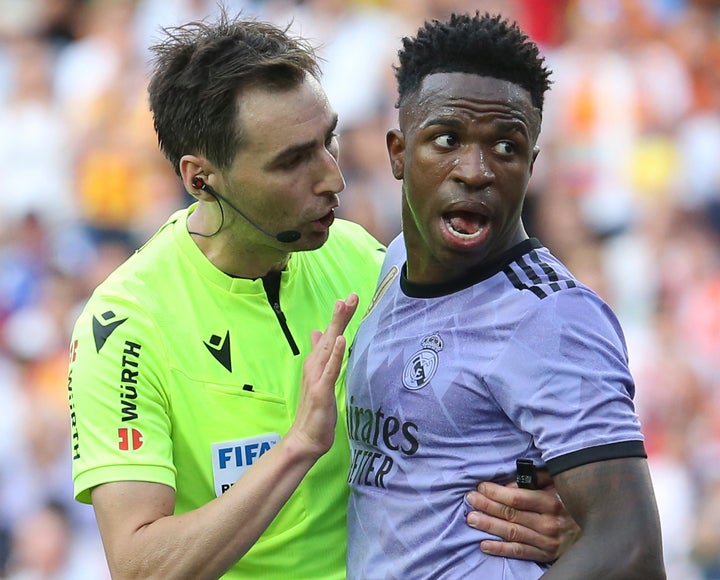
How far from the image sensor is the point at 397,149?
3217 millimetres

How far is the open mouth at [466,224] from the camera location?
118 inches

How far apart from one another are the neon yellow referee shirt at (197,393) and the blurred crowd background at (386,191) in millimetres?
4136

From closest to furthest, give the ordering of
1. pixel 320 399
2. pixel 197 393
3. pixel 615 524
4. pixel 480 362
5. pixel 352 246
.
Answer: pixel 615 524
pixel 480 362
pixel 320 399
pixel 197 393
pixel 352 246

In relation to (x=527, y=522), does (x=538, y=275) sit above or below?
above

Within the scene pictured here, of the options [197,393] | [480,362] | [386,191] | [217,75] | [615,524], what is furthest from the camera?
[386,191]

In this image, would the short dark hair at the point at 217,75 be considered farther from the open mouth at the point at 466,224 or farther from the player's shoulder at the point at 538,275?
the player's shoulder at the point at 538,275

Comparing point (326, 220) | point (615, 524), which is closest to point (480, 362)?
point (615, 524)

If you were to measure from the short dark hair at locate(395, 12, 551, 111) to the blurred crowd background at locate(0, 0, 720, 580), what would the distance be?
462 centimetres

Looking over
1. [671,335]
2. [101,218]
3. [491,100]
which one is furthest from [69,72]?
[491,100]

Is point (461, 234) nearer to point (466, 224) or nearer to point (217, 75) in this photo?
point (466, 224)

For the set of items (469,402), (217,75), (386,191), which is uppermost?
(386,191)

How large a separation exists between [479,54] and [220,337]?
3.60ft

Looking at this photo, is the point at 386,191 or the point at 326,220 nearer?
the point at 326,220

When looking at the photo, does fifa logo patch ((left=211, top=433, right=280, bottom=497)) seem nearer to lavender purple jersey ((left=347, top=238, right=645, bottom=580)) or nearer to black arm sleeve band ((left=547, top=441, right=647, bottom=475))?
lavender purple jersey ((left=347, top=238, right=645, bottom=580))
